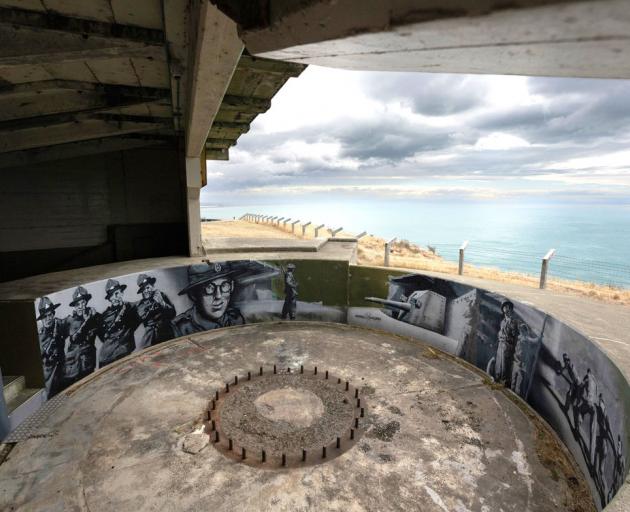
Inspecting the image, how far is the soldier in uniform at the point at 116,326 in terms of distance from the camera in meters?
10.4

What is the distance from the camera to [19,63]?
5691 millimetres

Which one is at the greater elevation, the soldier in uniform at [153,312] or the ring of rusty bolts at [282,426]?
the soldier in uniform at [153,312]

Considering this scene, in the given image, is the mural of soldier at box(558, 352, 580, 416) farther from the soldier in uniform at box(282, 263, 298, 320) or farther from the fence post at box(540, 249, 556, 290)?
the soldier in uniform at box(282, 263, 298, 320)

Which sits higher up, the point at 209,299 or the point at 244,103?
A: the point at 244,103

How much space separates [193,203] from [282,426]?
10.2m

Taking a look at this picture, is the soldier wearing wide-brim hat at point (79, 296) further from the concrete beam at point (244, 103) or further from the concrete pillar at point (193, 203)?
the concrete beam at point (244, 103)

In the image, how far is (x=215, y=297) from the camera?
42.8 feet

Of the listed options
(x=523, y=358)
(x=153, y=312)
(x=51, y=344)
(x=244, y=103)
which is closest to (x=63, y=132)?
(x=244, y=103)

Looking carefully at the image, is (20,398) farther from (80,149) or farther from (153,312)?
(80,149)

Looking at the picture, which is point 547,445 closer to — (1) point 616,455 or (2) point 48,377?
(1) point 616,455

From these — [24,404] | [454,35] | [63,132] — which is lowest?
[24,404]

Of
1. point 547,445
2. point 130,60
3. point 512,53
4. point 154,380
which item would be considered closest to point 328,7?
point 512,53

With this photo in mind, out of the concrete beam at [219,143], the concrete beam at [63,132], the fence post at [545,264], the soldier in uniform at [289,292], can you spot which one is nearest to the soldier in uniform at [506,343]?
the fence post at [545,264]

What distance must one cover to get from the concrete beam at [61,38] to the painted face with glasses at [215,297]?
830 cm
